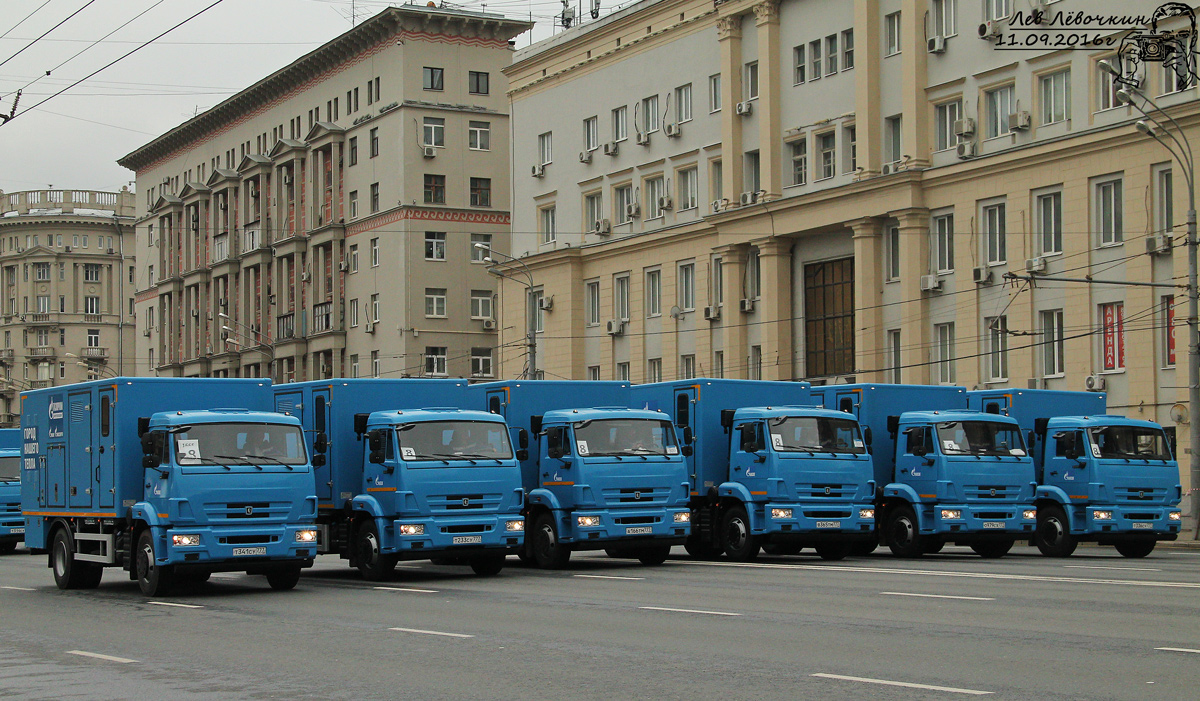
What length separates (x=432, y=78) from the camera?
69688 millimetres

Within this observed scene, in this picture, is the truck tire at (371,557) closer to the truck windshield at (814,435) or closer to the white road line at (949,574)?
the white road line at (949,574)

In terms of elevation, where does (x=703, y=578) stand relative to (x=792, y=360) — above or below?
below

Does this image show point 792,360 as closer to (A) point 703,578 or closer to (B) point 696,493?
(B) point 696,493

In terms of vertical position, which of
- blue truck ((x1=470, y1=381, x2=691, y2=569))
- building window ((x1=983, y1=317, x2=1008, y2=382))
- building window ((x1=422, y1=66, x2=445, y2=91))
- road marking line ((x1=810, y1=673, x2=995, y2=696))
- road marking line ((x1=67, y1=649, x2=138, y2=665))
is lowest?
road marking line ((x1=67, y1=649, x2=138, y2=665))

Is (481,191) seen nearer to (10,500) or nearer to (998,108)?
(998,108)

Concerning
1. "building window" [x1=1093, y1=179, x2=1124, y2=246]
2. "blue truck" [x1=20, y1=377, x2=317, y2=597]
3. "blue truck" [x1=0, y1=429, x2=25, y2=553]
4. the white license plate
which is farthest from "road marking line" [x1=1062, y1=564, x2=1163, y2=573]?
"blue truck" [x1=0, y1=429, x2=25, y2=553]

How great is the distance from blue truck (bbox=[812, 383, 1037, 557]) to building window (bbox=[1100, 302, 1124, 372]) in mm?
13437

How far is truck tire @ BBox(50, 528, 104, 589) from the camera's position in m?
21.9

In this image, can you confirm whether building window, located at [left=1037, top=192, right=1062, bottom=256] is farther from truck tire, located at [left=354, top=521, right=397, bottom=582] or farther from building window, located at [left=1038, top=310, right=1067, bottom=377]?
truck tire, located at [left=354, top=521, right=397, bottom=582]

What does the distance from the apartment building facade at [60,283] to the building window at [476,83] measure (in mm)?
65473

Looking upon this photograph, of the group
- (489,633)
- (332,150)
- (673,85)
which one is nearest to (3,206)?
(332,150)

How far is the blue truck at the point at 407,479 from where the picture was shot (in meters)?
22.1

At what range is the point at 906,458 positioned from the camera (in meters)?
27.1

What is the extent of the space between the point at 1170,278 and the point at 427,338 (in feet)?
126
